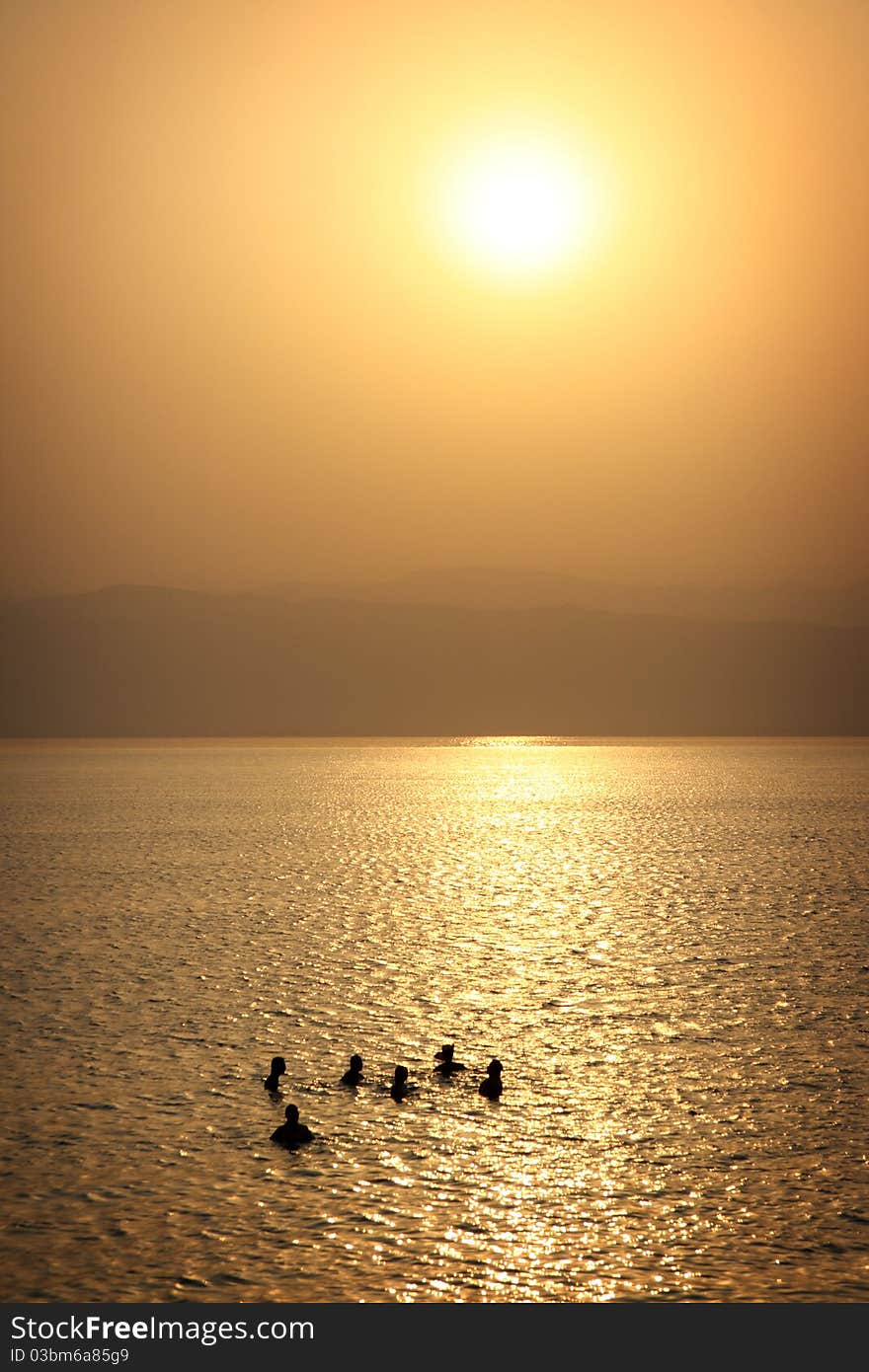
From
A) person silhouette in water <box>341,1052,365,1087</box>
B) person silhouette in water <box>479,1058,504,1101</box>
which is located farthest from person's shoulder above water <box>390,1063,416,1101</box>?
person silhouette in water <box>479,1058,504,1101</box>

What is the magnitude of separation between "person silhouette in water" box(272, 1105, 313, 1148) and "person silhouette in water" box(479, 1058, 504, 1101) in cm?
416

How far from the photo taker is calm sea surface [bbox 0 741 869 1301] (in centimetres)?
1973

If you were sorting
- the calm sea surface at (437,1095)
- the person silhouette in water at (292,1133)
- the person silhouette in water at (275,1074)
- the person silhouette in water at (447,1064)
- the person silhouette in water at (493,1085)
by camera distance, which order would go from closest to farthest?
the calm sea surface at (437,1095) < the person silhouette in water at (292,1133) < the person silhouette in water at (493,1085) < the person silhouette in water at (275,1074) < the person silhouette in water at (447,1064)

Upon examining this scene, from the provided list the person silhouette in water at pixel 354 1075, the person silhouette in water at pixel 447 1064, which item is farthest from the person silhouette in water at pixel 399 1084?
the person silhouette in water at pixel 447 1064

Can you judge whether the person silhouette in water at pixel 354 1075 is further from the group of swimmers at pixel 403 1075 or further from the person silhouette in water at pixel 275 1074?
the person silhouette in water at pixel 275 1074

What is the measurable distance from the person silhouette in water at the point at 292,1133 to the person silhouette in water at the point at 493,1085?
4.16m

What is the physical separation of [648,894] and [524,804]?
9062 centimetres

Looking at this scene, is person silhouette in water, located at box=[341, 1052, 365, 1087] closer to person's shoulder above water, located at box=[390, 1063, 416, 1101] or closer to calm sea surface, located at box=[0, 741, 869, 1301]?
calm sea surface, located at box=[0, 741, 869, 1301]

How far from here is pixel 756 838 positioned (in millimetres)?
102750

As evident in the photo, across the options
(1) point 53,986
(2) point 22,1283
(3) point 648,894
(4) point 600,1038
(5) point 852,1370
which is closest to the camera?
(5) point 852,1370

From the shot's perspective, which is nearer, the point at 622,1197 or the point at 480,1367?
the point at 480,1367

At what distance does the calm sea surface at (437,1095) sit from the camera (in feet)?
64.7

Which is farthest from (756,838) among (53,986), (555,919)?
(53,986)

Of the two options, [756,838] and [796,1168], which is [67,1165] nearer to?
[796,1168]
